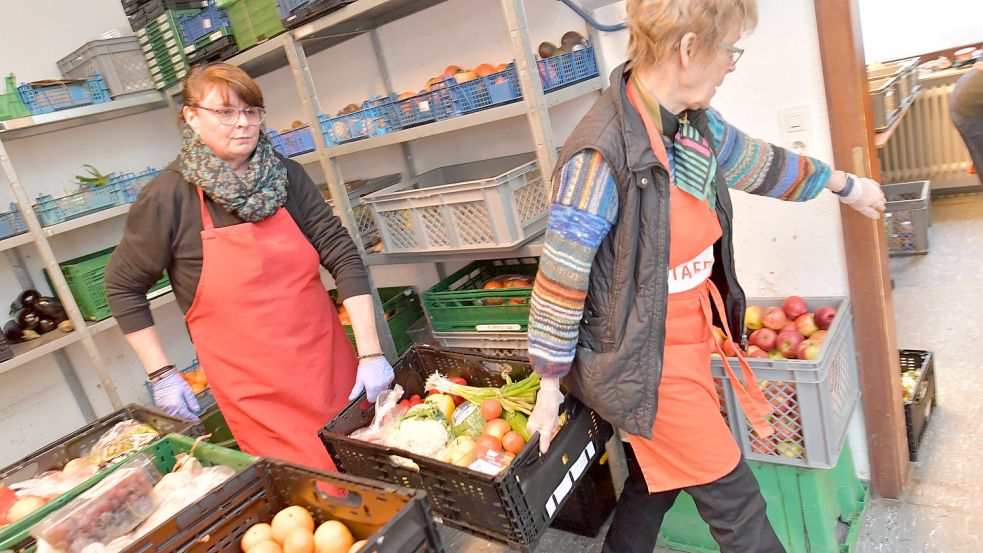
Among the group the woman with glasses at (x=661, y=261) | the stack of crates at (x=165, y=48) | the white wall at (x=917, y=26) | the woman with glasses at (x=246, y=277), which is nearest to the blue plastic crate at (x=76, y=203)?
the stack of crates at (x=165, y=48)

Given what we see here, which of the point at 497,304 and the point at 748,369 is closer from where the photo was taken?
the point at 748,369

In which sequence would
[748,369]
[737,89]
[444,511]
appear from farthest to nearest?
[737,89]
[748,369]
[444,511]

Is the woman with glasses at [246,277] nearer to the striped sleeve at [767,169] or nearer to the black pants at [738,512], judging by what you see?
the black pants at [738,512]

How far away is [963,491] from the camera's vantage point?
2.05 metres

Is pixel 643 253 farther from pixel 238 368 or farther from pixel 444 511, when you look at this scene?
pixel 238 368

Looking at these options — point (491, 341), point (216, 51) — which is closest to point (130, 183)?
point (216, 51)

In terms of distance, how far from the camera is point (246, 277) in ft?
6.15

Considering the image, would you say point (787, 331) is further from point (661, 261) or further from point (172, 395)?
point (172, 395)

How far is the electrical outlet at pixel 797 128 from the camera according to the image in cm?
184

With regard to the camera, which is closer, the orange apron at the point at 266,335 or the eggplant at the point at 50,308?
the orange apron at the point at 266,335

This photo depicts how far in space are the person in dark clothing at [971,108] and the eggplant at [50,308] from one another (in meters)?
4.25

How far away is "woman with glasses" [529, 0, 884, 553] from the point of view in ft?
4.22

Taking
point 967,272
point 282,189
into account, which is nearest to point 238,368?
point 282,189

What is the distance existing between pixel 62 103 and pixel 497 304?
2.35 meters
